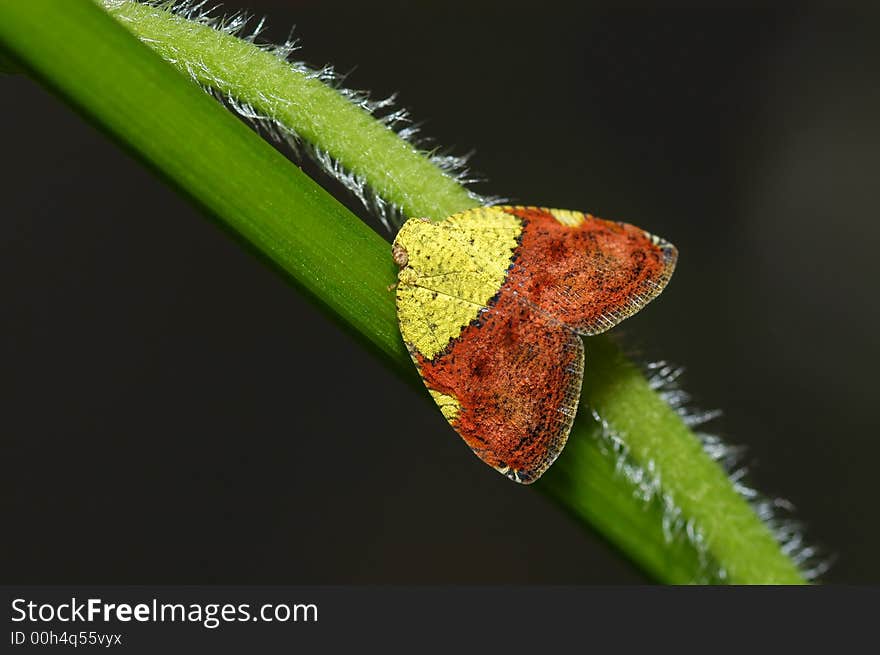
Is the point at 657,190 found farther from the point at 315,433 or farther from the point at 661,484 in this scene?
the point at 661,484

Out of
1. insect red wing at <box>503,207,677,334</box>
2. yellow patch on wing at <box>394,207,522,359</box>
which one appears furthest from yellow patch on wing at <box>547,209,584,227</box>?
yellow patch on wing at <box>394,207,522,359</box>

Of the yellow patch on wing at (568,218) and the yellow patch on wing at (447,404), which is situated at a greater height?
the yellow patch on wing at (568,218)

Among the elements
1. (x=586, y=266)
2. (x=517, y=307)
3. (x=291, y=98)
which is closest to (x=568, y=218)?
(x=586, y=266)

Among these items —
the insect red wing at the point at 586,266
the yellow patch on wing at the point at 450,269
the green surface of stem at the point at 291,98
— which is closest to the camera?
the green surface of stem at the point at 291,98

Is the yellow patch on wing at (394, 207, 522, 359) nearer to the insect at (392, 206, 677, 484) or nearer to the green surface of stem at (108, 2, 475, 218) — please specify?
the insect at (392, 206, 677, 484)

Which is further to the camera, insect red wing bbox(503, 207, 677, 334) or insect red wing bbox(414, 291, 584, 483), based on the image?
insect red wing bbox(503, 207, 677, 334)

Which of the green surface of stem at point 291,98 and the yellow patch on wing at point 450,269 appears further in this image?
the yellow patch on wing at point 450,269

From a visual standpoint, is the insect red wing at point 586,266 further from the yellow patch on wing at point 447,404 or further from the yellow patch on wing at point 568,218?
the yellow patch on wing at point 447,404

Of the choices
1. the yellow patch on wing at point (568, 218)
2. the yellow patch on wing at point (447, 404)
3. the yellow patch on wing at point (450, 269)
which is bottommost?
the yellow patch on wing at point (447, 404)

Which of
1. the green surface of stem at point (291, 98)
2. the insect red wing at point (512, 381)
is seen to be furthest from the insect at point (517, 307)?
the green surface of stem at point (291, 98)
